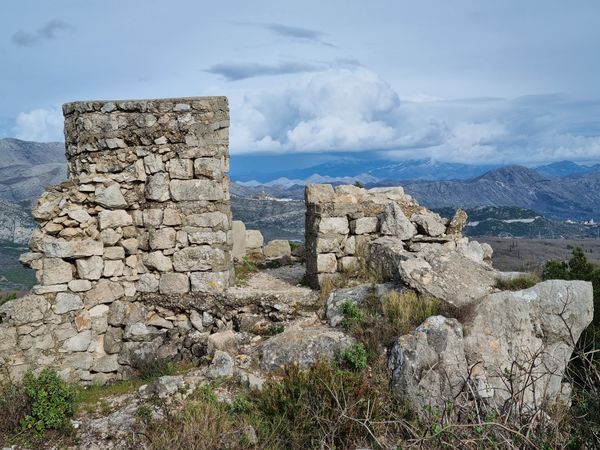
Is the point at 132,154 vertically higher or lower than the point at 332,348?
higher

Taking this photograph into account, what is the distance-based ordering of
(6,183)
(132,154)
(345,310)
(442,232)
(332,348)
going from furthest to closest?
(6,183)
(442,232)
(132,154)
(345,310)
(332,348)

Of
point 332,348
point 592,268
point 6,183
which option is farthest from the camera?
point 6,183

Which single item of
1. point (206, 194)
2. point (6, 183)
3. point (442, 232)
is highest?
point (206, 194)

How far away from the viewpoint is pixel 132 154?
8.47 metres

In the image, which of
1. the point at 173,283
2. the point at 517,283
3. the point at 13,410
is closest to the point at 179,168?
the point at 173,283

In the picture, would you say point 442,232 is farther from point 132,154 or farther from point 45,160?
point 45,160

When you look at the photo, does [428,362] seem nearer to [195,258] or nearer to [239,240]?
Result: [195,258]

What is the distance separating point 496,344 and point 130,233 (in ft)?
18.9

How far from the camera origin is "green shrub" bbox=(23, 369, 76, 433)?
19.8 ft

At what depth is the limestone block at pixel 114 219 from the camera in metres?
8.23

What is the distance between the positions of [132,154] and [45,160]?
549 ft

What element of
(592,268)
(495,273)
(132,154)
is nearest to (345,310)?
(495,273)

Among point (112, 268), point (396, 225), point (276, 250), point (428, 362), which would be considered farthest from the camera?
point (276, 250)

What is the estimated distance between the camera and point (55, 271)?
7938 mm
